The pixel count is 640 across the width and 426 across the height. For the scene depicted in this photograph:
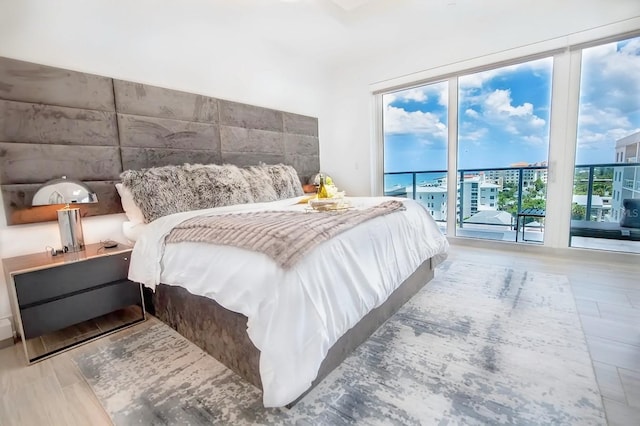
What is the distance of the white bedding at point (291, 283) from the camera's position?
1195mm

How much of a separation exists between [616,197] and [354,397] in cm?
373

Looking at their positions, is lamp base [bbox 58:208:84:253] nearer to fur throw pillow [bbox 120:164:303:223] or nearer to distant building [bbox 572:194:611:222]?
fur throw pillow [bbox 120:164:303:223]

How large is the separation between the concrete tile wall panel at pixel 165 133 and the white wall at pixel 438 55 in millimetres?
2082

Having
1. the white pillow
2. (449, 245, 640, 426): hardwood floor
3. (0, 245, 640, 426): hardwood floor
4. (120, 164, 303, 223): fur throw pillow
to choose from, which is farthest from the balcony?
the white pillow

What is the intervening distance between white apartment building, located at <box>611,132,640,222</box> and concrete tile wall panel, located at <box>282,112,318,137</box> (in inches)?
141

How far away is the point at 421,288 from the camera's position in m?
2.58

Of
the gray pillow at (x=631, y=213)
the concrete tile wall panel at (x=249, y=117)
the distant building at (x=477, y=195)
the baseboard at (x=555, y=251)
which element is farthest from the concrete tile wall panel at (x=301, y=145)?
the gray pillow at (x=631, y=213)

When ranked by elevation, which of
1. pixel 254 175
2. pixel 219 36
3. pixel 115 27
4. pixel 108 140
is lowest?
pixel 254 175

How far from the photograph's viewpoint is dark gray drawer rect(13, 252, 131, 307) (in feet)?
5.65

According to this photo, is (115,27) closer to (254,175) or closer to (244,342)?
(254,175)

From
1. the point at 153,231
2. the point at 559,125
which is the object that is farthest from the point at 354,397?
the point at 559,125

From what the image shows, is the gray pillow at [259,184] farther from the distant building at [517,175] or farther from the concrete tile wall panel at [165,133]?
the distant building at [517,175]

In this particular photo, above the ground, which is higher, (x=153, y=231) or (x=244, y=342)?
(x=153, y=231)

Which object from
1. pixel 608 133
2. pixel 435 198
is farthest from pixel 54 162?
pixel 608 133
